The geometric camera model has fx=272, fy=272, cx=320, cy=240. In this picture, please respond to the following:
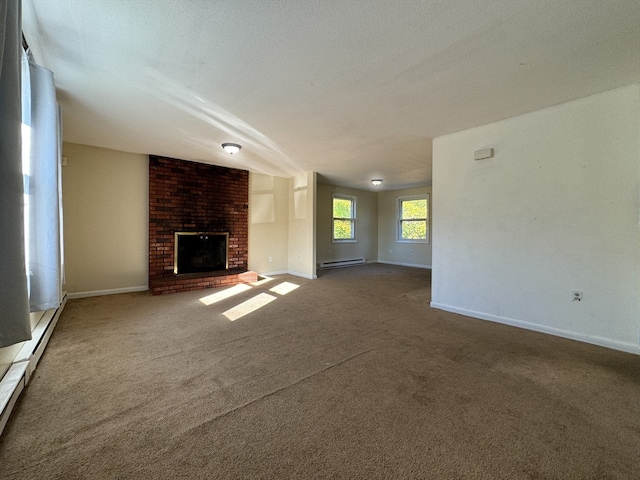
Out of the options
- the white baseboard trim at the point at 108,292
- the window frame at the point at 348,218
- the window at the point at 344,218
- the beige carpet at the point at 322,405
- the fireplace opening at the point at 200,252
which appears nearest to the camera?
the beige carpet at the point at 322,405

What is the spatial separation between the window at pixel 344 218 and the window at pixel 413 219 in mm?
1516

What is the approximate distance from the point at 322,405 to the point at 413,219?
294 inches

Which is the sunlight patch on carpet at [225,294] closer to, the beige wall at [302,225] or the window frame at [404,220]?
the beige wall at [302,225]

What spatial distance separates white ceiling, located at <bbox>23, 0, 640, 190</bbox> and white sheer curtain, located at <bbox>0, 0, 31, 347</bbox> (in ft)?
1.91

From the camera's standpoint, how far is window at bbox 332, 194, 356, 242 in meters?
8.09

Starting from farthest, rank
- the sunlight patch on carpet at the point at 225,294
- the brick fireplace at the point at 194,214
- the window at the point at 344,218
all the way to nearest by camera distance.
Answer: the window at the point at 344,218
the brick fireplace at the point at 194,214
the sunlight patch on carpet at the point at 225,294

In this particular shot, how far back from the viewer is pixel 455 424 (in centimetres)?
149

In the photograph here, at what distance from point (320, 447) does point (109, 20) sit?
2.78 m

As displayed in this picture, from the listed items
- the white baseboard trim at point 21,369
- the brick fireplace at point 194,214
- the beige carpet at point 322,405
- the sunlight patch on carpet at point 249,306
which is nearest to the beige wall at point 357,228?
the brick fireplace at point 194,214

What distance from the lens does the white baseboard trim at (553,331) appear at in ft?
8.10

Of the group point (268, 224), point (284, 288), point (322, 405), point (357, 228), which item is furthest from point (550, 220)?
point (357, 228)

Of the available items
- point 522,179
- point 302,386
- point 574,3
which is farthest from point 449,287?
point 574,3

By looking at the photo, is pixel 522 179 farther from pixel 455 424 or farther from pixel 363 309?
pixel 455 424

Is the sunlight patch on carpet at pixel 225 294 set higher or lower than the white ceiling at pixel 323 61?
lower
